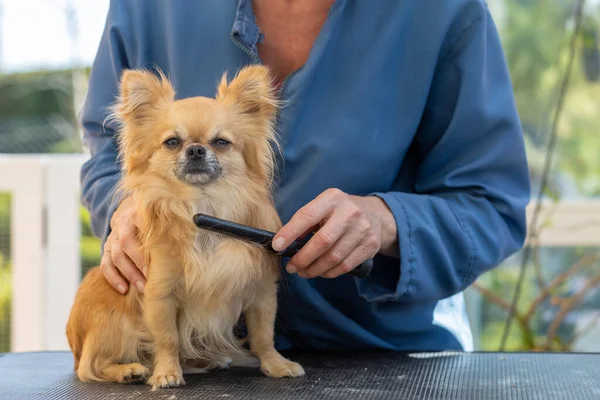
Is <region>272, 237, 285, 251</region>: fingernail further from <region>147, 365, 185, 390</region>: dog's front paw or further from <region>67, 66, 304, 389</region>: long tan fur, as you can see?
<region>147, 365, 185, 390</region>: dog's front paw

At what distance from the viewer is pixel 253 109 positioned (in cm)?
133

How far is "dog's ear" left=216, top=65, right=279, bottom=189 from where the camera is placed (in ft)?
4.30

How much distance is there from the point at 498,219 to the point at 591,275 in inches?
64.6

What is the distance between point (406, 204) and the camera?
1.36 m

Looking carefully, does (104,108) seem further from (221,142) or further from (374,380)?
(374,380)

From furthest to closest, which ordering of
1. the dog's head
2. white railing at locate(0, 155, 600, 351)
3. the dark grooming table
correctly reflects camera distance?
1. white railing at locate(0, 155, 600, 351)
2. the dog's head
3. the dark grooming table

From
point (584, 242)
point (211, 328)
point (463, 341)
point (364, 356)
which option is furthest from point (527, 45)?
point (211, 328)

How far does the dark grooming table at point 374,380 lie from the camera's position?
1131 mm

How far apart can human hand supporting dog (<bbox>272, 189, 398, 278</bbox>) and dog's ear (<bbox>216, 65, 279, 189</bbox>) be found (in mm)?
134

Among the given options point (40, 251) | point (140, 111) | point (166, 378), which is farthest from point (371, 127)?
point (40, 251)

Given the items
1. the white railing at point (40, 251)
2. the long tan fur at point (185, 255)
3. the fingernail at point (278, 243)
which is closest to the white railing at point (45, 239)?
→ the white railing at point (40, 251)

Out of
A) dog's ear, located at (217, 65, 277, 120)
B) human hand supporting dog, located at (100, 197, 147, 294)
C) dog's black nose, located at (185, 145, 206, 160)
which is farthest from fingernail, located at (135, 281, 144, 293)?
dog's ear, located at (217, 65, 277, 120)

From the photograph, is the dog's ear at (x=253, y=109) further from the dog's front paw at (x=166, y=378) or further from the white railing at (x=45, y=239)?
the white railing at (x=45, y=239)

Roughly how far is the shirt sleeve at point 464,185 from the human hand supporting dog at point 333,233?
9 cm
